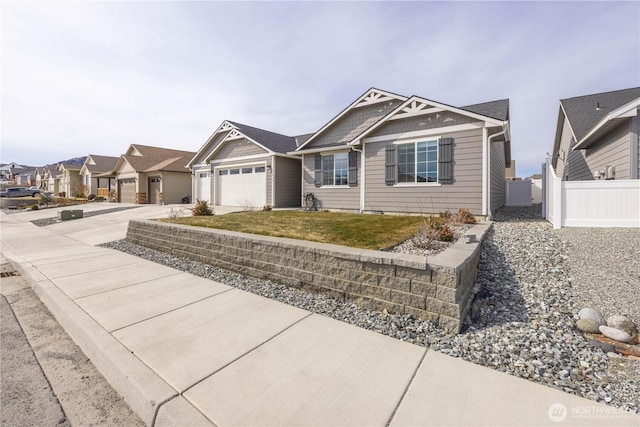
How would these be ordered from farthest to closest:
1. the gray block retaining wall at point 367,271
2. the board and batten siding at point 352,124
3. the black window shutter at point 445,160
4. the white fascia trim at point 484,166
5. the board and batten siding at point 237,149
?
1. the board and batten siding at point 237,149
2. the board and batten siding at point 352,124
3. the black window shutter at point 445,160
4. the white fascia trim at point 484,166
5. the gray block retaining wall at point 367,271

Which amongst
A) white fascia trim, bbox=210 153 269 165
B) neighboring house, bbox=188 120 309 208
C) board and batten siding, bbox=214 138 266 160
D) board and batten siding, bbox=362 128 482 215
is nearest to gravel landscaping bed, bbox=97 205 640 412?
board and batten siding, bbox=362 128 482 215

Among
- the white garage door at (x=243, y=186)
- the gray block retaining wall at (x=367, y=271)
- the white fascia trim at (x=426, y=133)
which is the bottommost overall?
the gray block retaining wall at (x=367, y=271)

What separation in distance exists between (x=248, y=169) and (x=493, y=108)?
11.9 m

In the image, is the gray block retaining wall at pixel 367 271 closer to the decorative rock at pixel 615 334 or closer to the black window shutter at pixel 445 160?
the decorative rock at pixel 615 334

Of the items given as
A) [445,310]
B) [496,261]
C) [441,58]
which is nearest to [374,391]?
[445,310]

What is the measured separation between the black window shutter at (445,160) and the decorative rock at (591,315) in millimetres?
6211

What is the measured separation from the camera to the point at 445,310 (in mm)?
2947

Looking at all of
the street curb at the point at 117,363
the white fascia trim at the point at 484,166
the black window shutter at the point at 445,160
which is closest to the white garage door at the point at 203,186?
the black window shutter at the point at 445,160

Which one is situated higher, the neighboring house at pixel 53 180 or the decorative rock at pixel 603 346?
the neighboring house at pixel 53 180

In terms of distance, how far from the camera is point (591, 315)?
3.05m

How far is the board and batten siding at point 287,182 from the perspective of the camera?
14.3 meters

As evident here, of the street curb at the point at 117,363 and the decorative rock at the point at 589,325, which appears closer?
the street curb at the point at 117,363

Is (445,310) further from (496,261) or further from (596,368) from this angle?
(496,261)

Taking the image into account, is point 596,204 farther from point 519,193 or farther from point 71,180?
point 71,180
